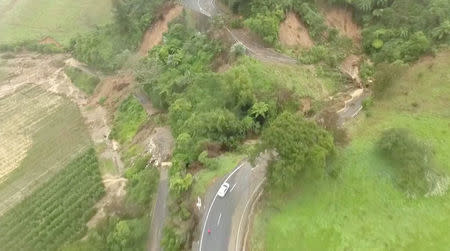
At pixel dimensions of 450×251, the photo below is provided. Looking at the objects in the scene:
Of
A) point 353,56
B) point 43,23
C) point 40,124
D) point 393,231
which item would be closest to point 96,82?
point 40,124

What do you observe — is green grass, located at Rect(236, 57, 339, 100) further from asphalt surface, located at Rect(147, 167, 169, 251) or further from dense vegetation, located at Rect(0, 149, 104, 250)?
dense vegetation, located at Rect(0, 149, 104, 250)

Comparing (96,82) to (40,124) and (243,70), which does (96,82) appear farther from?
(243,70)

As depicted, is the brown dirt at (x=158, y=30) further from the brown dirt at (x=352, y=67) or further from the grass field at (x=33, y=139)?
the brown dirt at (x=352, y=67)

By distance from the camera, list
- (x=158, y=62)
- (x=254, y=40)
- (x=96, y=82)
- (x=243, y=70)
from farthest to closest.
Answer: (x=96, y=82) → (x=158, y=62) → (x=254, y=40) → (x=243, y=70)

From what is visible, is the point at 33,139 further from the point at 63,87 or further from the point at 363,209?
the point at 363,209

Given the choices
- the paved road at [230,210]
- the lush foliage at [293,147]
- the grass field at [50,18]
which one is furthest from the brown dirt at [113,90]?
the lush foliage at [293,147]

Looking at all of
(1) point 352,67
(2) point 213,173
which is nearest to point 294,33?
(1) point 352,67
